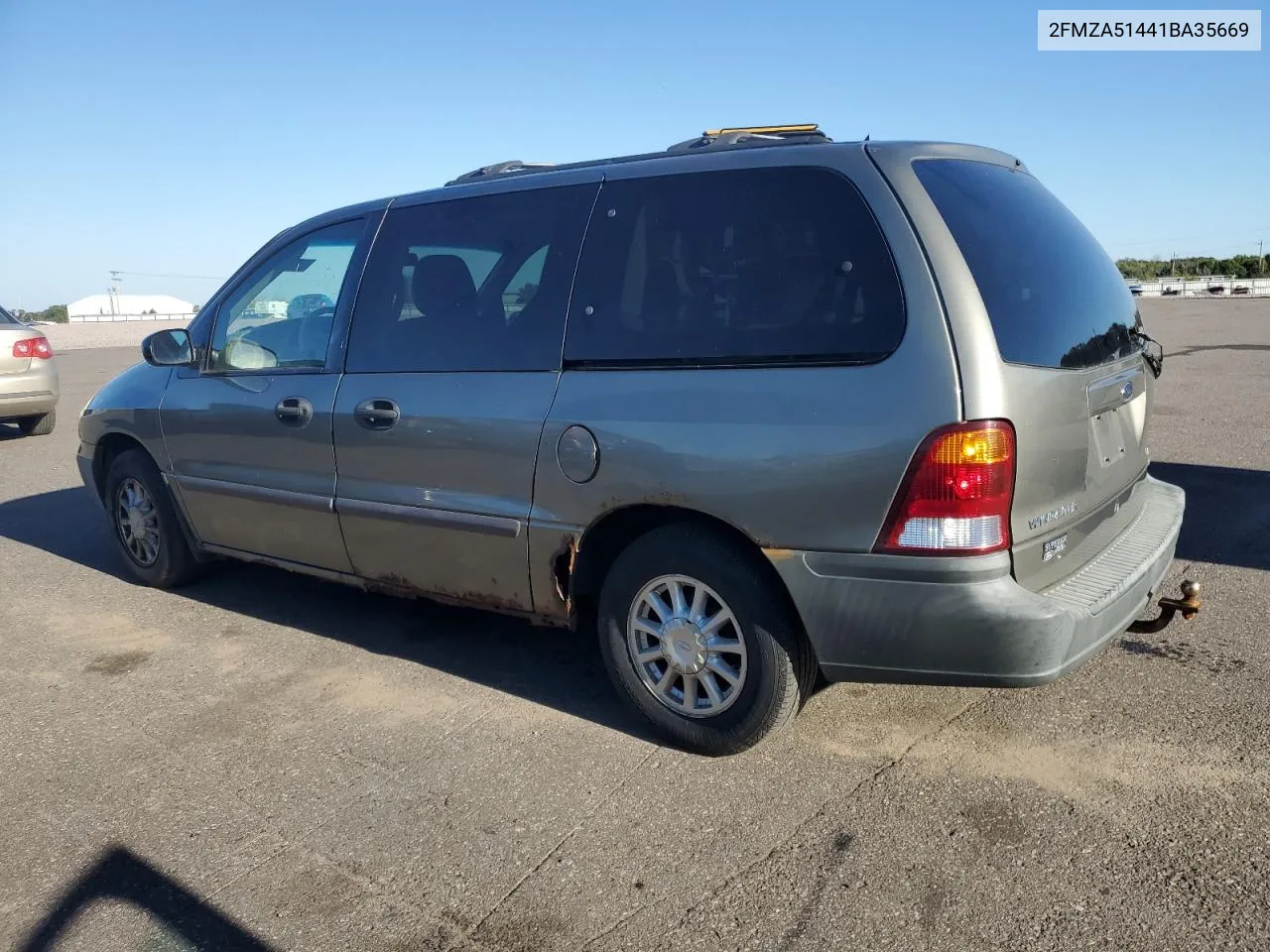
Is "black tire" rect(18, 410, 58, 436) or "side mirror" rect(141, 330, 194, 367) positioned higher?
"side mirror" rect(141, 330, 194, 367)

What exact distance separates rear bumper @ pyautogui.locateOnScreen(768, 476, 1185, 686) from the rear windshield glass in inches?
25.7

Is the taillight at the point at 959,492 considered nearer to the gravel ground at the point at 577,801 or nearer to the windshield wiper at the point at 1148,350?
the gravel ground at the point at 577,801

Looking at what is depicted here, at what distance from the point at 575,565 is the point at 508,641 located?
1165 millimetres

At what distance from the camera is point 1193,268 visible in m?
75.6

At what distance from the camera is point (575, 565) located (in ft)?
12.1

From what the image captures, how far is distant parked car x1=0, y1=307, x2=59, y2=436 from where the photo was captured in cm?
1059

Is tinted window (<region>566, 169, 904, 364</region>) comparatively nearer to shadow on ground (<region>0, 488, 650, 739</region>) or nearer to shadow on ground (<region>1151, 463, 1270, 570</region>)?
shadow on ground (<region>0, 488, 650, 739</region>)

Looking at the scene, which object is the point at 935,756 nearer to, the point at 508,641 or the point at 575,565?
the point at 575,565

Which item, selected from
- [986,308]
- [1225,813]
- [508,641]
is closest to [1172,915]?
[1225,813]

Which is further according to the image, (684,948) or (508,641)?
(508,641)

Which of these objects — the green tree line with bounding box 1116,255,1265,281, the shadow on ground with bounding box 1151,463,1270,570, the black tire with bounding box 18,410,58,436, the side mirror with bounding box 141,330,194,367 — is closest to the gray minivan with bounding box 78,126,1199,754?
the side mirror with bounding box 141,330,194,367

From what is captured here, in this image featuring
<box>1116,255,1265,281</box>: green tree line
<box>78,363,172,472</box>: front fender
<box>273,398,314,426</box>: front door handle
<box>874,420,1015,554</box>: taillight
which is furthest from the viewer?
<box>1116,255,1265,281</box>: green tree line

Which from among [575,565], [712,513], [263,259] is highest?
[263,259]

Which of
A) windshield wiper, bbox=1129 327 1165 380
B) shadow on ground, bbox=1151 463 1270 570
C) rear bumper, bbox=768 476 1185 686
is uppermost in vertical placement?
windshield wiper, bbox=1129 327 1165 380
